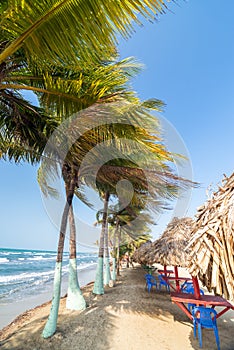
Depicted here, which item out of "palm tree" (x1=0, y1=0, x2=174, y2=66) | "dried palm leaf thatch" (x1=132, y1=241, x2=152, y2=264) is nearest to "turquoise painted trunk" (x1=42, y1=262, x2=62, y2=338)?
"palm tree" (x1=0, y1=0, x2=174, y2=66)

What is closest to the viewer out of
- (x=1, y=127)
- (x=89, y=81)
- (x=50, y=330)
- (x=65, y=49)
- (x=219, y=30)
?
(x=65, y=49)

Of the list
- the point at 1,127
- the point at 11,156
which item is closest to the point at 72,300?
the point at 11,156

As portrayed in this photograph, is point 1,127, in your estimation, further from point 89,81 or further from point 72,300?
point 72,300

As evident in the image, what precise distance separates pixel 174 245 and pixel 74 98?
18.9ft

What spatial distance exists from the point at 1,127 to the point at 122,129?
225 cm

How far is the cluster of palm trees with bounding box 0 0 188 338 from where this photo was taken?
1.66 meters

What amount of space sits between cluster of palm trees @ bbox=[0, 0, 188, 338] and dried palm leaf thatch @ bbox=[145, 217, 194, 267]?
2086 mm

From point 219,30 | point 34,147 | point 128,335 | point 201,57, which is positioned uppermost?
point 219,30

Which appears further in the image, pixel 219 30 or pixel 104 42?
pixel 219 30

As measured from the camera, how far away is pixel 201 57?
5121 mm

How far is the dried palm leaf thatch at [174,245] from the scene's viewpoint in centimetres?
666

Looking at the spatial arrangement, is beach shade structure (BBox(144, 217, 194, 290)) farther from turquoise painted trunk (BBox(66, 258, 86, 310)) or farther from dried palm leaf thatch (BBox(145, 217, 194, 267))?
turquoise painted trunk (BBox(66, 258, 86, 310))

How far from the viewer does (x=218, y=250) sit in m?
2.19

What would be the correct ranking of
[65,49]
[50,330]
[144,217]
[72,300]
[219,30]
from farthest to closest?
[144,217] < [72,300] < [219,30] < [50,330] < [65,49]
